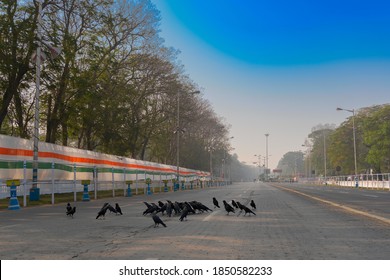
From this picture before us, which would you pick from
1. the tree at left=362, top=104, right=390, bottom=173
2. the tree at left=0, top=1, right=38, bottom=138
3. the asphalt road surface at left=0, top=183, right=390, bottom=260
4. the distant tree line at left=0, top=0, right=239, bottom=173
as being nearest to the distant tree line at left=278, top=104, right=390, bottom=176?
Answer: the tree at left=362, top=104, right=390, bottom=173

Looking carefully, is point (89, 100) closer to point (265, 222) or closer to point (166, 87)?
point (166, 87)

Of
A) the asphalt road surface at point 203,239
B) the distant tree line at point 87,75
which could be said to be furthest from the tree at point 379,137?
the asphalt road surface at point 203,239

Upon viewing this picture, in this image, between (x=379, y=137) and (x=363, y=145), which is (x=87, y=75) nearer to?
(x=379, y=137)

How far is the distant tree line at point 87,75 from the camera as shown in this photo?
30078 mm

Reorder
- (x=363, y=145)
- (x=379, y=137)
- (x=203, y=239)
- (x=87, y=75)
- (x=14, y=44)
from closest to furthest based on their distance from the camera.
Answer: (x=203, y=239) → (x=14, y=44) → (x=87, y=75) → (x=379, y=137) → (x=363, y=145)

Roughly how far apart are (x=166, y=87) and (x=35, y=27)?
2663 centimetres

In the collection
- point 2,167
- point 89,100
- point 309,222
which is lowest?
point 309,222

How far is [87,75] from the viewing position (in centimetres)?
4100

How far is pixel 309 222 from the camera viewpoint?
42.0ft

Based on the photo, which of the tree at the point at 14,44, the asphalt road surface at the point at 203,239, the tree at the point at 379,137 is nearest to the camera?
the asphalt road surface at the point at 203,239

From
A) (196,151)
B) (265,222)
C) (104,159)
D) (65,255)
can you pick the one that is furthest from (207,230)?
(196,151)

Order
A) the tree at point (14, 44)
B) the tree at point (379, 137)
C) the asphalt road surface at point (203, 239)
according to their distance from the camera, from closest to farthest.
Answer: the asphalt road surface at point (203, 239) → the tree at point (14, 44) → the tree at point (379, 137)


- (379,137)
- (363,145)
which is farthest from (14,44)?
(363,145)

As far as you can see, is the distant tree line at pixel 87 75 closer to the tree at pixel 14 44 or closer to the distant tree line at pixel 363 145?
the tree at pixel 14 44
